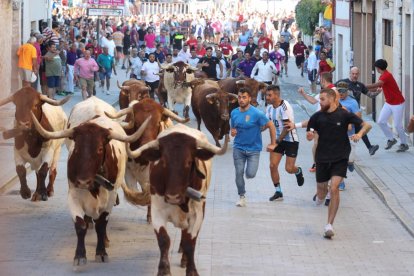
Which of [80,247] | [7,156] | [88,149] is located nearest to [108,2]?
[7,156]

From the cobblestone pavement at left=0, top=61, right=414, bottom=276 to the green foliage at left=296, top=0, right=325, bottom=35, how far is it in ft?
114

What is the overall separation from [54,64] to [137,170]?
18.0m

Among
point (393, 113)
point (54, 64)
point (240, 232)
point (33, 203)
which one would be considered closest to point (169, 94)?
point (54, 64)

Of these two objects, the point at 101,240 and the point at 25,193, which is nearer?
the point at 101,240

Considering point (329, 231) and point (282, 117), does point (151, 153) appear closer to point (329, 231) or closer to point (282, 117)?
point (329, 231)

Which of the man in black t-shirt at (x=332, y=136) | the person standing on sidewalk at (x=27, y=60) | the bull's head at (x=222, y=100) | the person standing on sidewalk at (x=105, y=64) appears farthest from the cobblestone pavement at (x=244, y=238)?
the person standing on sidewalk at (x=105, y=64)

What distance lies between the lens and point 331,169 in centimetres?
1434

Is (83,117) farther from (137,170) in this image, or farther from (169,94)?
(169,94)

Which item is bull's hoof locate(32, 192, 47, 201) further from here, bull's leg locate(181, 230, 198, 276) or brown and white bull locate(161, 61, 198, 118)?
brown and white bull locate(161, 61, 198, 118)

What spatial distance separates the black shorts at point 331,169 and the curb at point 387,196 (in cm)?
118

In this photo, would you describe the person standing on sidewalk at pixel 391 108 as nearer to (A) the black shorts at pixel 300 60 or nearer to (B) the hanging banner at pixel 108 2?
(B) the hanging banner at pixel 108 2

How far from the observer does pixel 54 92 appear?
3303 cm

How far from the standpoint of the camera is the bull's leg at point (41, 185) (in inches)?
650

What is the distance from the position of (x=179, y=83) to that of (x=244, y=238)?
1595 centimetres
